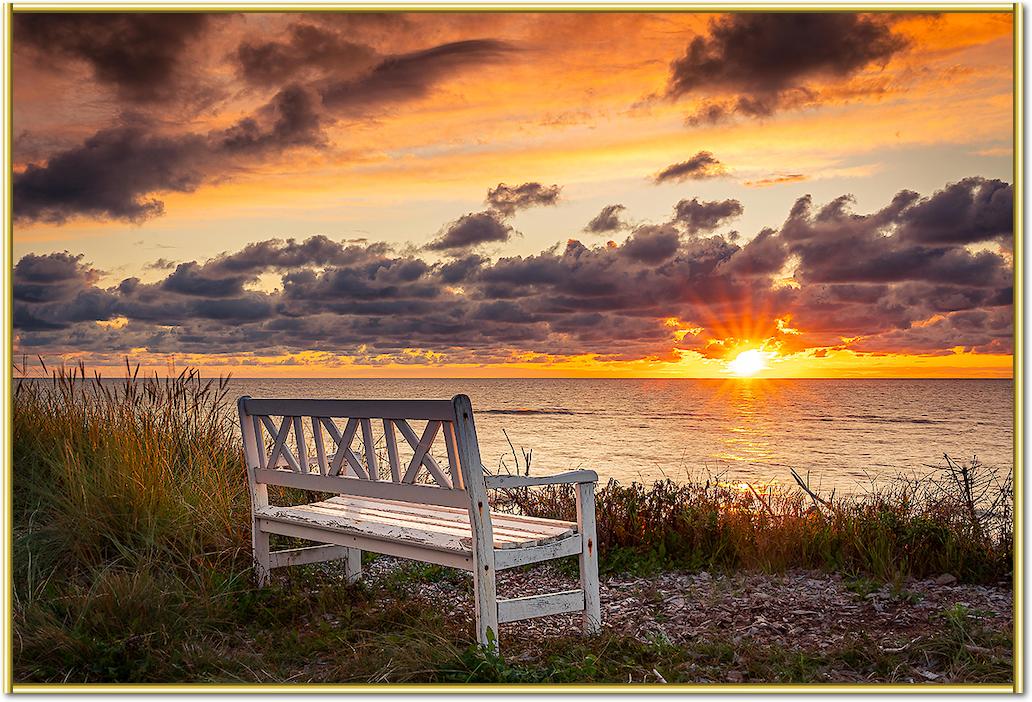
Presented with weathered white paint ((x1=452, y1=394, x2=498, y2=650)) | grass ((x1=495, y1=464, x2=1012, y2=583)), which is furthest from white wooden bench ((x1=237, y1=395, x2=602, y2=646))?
grass ((x1=495, y1=464, x2=1012, y2=583))

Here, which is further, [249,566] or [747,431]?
[747,431]

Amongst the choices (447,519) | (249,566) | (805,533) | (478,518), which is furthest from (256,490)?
(805,533)

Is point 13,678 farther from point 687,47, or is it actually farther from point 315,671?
point 687,47

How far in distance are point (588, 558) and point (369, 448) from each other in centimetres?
105

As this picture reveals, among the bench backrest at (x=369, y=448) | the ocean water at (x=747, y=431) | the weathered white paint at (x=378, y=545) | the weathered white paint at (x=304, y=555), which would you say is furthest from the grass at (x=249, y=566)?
the ocean water at (x=747, y=431)

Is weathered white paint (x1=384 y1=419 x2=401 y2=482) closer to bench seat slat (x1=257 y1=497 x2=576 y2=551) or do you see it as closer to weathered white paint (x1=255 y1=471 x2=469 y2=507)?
weathered white paint (x1=255 y1=471 x2=469 y2=507)

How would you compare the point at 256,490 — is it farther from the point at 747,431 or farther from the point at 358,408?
the point at 747,431

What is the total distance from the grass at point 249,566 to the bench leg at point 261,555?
0.08m

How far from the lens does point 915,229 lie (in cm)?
794

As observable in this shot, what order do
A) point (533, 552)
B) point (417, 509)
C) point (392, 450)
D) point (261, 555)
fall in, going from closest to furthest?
point (533, 552) → point (392, 450) → point (417, 509) → point (261, 555)

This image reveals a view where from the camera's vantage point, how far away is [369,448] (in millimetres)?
4098

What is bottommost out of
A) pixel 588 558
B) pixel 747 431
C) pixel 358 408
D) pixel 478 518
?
pixel 747 431

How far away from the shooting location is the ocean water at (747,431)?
780 inches

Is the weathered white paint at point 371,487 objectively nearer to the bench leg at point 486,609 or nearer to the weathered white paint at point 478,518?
the weathered white paint at point 478,518
